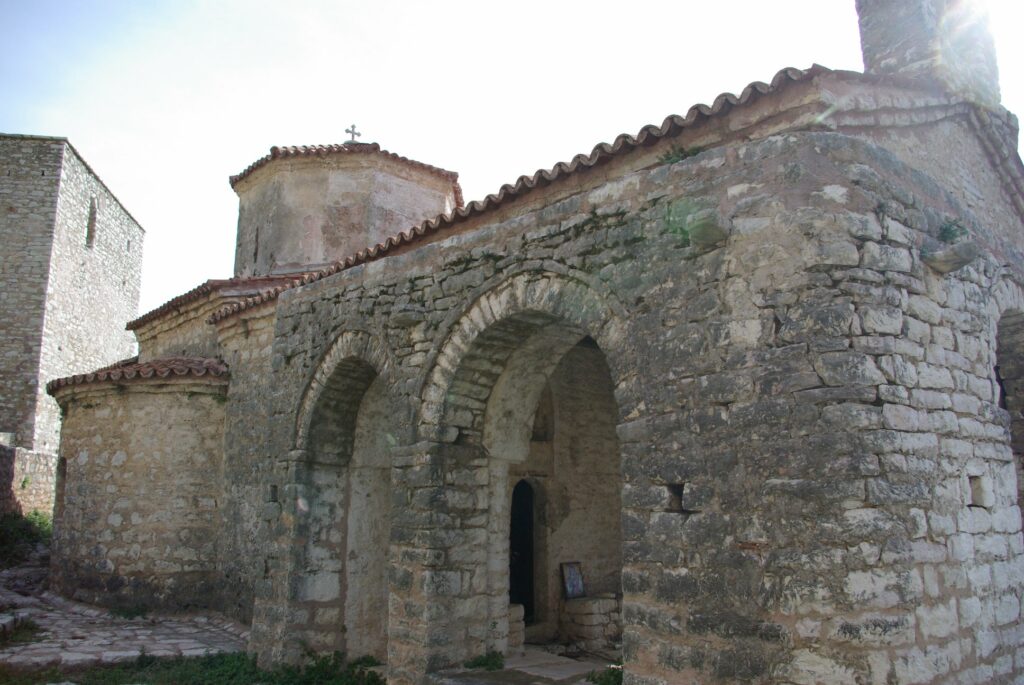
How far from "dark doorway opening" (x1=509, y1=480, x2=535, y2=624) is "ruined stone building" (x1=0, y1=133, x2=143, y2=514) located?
12238 mm

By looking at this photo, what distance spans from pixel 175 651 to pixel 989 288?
8479 millimetres

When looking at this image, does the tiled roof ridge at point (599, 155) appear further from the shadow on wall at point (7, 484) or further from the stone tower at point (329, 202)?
the shadow on wall at point (7, 484)

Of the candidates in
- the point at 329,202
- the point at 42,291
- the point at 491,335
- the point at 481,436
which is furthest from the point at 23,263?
the point at 491,335

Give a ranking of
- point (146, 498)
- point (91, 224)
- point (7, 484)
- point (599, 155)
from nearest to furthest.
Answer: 1. point (599, 155)
2. point (146, 498)
3. point (7, 484)
4. point (91, 224)

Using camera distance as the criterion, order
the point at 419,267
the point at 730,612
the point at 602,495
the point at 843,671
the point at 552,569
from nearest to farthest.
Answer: the point at 843,671
the point at 730,612
the point at 419,267
the point at 552,569
the point at 602,495

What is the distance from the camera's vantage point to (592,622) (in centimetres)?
868

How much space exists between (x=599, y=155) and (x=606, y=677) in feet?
13.3

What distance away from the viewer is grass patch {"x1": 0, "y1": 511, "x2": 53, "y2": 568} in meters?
13.8

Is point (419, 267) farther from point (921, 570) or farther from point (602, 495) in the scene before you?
point (921, 570)

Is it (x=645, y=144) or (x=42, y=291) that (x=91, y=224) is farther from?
(x=645, y=144)

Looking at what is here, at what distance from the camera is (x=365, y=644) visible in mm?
8000

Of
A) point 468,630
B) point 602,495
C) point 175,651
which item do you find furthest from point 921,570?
point 175,651

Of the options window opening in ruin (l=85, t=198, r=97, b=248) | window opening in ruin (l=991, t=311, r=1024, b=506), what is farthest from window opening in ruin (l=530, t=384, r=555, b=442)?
window opening in ruin (l=85, t=198, r=97, b=248)

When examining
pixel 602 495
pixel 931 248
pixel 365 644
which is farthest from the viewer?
pixel 602 495
